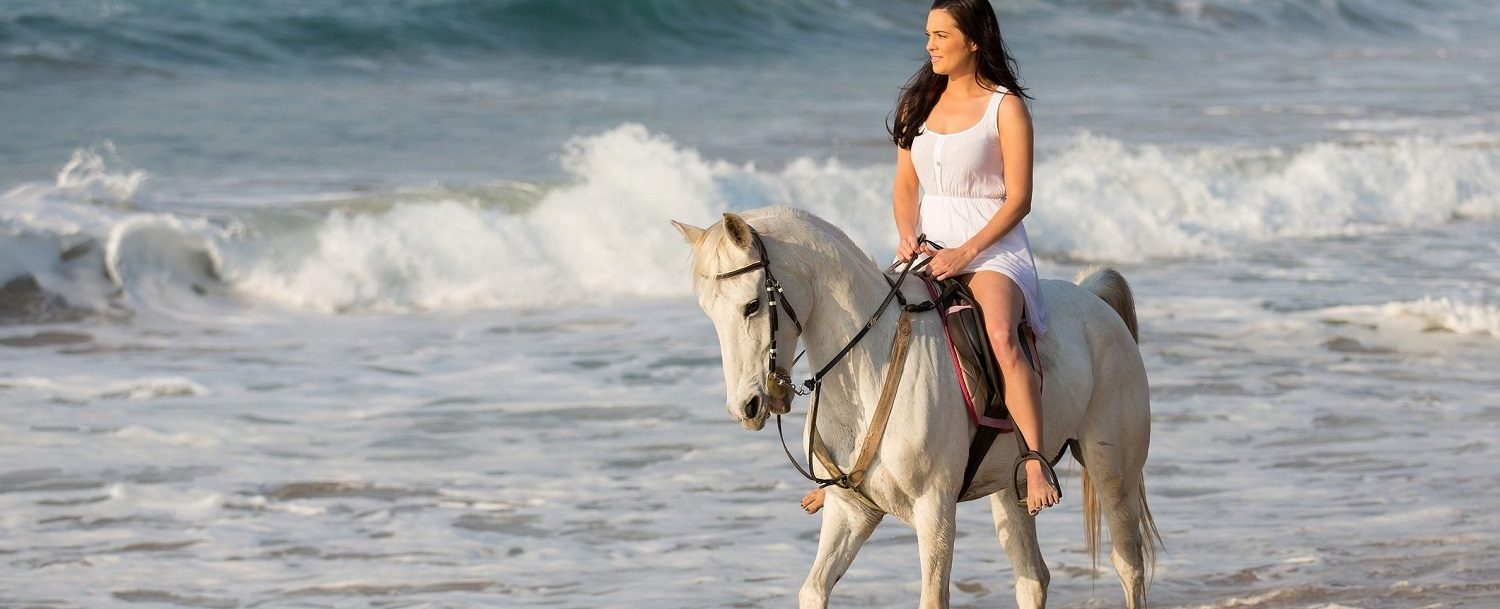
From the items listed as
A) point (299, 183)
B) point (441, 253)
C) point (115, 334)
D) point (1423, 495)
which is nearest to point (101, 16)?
point (299, 183)

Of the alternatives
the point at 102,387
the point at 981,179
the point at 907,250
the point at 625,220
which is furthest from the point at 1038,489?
the point at 625,220

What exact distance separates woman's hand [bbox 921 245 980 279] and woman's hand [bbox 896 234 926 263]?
9cm

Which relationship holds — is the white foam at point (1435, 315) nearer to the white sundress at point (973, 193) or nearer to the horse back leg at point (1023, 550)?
the horse back leg at point (1023, 550)

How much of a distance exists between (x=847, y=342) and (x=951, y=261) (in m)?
0.45

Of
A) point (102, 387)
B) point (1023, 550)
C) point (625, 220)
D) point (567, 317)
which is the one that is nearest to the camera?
point (1023, 550)

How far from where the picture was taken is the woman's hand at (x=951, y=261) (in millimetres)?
4500

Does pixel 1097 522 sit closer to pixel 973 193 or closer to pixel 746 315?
pixel 973 193

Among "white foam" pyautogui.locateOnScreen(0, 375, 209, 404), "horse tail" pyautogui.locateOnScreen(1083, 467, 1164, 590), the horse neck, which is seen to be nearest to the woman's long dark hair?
the horse neck

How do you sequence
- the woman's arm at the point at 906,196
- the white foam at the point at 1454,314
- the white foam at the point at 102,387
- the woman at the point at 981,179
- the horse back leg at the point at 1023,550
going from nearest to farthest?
the woman at the point at 981,179 < the woman's arm at the point at 906,196 < the horse back leg at the point at 1023,550 < the white foam at the point at 102,387 < the white foam at the point at 1454,314

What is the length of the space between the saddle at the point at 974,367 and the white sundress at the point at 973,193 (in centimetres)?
12

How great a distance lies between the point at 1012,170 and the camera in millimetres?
4508

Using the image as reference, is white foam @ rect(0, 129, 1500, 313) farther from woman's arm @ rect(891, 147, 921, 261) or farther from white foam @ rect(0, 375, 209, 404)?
woman's arm @ rect(891, 147, 921, 261)

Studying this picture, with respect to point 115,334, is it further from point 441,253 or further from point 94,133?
point 94,133

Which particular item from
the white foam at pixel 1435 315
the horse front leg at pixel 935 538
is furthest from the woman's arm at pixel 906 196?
the white foam at pixel 1435 315
